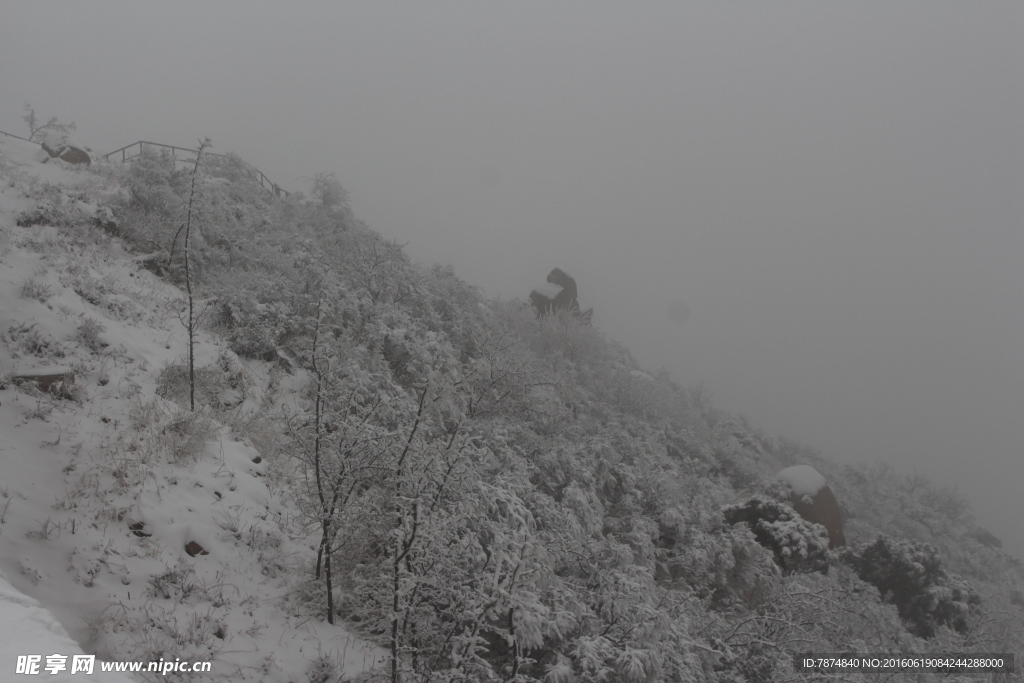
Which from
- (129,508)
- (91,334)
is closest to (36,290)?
(91,334)

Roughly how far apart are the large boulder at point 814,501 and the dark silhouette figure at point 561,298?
11005 millimetres

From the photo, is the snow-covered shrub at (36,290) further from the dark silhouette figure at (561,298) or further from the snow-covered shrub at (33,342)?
the dark silhouette figure at (561,298)

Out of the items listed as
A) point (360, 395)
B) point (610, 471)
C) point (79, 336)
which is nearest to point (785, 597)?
point (610, 471)

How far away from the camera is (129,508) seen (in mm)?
4605

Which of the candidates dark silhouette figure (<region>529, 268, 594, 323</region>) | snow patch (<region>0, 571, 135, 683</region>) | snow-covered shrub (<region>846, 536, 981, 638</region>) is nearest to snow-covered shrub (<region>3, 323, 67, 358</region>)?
snow patch (<region>0, 571, 135, 683</region>)

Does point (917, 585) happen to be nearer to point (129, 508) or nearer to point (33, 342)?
point (129, 508)

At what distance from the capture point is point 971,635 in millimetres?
9062

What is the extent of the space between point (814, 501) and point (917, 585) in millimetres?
2492

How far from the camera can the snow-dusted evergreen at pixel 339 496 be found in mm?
4148

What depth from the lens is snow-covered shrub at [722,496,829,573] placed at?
34.1 ft

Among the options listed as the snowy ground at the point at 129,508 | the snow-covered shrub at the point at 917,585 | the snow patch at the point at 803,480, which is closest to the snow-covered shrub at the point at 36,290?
the snowy ground at the point at 129,508

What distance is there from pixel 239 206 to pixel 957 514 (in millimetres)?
29446

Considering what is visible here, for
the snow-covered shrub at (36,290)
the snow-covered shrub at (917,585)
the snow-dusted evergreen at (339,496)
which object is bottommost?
the snow-covered shrub at (917,585)

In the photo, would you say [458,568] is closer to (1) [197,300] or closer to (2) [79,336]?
(2) [79,336]
